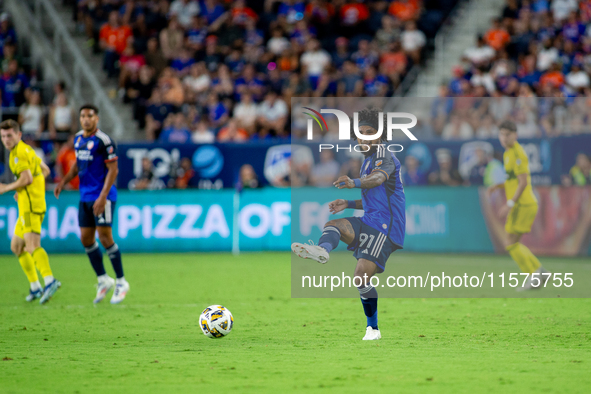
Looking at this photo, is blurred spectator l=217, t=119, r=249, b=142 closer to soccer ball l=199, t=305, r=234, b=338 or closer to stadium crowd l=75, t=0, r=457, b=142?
stadium crowd l=75, t=0, r=457, b=142

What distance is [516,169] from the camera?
11.6m

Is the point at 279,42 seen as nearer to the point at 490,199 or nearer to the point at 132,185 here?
the point at 132,185

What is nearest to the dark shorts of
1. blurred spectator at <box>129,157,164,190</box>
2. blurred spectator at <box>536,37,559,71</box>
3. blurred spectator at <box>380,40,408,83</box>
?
blurred spectator at <box>129,157,164,190</box>

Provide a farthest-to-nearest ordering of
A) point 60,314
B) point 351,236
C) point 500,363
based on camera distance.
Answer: point 60,314 → point 351,236 → point 500,363

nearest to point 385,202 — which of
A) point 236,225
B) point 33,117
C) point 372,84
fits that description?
point 236,225

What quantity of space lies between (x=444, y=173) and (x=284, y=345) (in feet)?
35.9

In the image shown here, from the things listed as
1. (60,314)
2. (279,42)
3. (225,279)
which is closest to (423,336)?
(60,314)

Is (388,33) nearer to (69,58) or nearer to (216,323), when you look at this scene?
(69,58)

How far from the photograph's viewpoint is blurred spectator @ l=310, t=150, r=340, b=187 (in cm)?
1739

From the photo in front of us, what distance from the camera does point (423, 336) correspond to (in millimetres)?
7598

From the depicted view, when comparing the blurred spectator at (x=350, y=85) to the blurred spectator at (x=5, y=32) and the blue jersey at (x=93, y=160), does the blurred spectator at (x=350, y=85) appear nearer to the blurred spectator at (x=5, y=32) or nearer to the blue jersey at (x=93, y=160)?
the blurred spectator at (x=5, y=32)

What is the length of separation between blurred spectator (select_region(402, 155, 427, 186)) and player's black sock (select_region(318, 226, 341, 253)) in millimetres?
10080

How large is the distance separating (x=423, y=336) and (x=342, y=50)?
15147 mm

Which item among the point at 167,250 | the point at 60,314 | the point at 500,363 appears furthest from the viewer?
the point at 167,250
